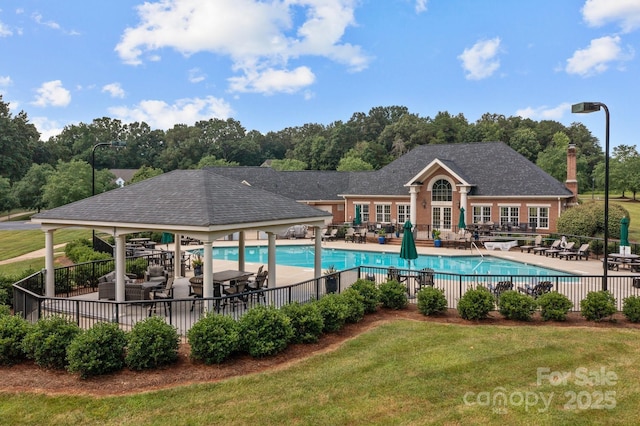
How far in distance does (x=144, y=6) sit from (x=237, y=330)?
21394 millimetres

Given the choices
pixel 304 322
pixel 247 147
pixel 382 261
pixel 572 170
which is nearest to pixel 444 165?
pixel 572 170

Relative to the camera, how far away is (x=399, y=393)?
26.2 ft

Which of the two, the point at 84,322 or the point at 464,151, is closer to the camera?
the point at 84,322

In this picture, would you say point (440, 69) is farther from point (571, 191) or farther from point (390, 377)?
point (390, 377)

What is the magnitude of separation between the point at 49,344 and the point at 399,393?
7065 mm

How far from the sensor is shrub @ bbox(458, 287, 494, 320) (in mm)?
12414

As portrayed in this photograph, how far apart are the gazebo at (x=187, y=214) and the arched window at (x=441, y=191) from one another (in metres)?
22.5

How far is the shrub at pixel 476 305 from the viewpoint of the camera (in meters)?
12.4

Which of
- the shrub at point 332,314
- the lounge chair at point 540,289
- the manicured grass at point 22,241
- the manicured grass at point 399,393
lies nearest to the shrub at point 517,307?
the manicured grass at point 399,393

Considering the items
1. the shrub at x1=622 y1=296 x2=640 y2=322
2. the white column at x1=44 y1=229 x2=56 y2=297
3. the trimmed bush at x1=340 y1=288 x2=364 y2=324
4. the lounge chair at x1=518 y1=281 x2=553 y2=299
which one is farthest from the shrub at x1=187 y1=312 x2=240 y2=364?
the shrub at x1=622 y1=296 x2=640 y2=322

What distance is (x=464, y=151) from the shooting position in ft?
132

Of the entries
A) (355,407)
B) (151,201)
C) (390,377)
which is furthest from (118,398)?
(151,201)

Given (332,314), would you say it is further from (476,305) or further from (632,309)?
(632,309)

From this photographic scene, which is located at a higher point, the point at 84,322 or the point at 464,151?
the point at 464,151
